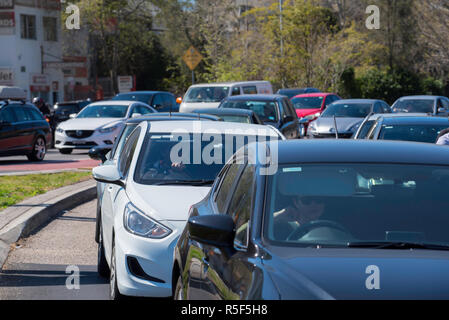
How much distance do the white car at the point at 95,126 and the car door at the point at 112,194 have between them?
1398cm

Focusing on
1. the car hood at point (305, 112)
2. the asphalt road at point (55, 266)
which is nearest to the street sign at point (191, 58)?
the car hood at point (305, 112)

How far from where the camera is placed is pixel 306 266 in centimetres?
367

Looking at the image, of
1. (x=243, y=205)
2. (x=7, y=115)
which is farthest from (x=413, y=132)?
(x=7, y=115)

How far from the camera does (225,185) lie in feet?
17.5

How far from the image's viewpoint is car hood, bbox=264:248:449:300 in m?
3.40

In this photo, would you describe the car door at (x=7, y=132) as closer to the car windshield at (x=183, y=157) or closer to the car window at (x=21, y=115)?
the car window at (x=21, y=115)

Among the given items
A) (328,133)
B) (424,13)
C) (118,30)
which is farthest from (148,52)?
(328,133)

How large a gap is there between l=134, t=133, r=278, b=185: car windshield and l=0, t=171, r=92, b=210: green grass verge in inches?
172

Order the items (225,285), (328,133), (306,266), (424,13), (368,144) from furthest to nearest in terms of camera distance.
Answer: (424,13) → (328,133) → (368,144) → (225,285) → (306,266)

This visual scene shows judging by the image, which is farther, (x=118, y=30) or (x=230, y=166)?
(x=118, y=30)

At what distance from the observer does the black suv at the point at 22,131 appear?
21.0 meters

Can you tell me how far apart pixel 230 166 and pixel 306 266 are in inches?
76.1
